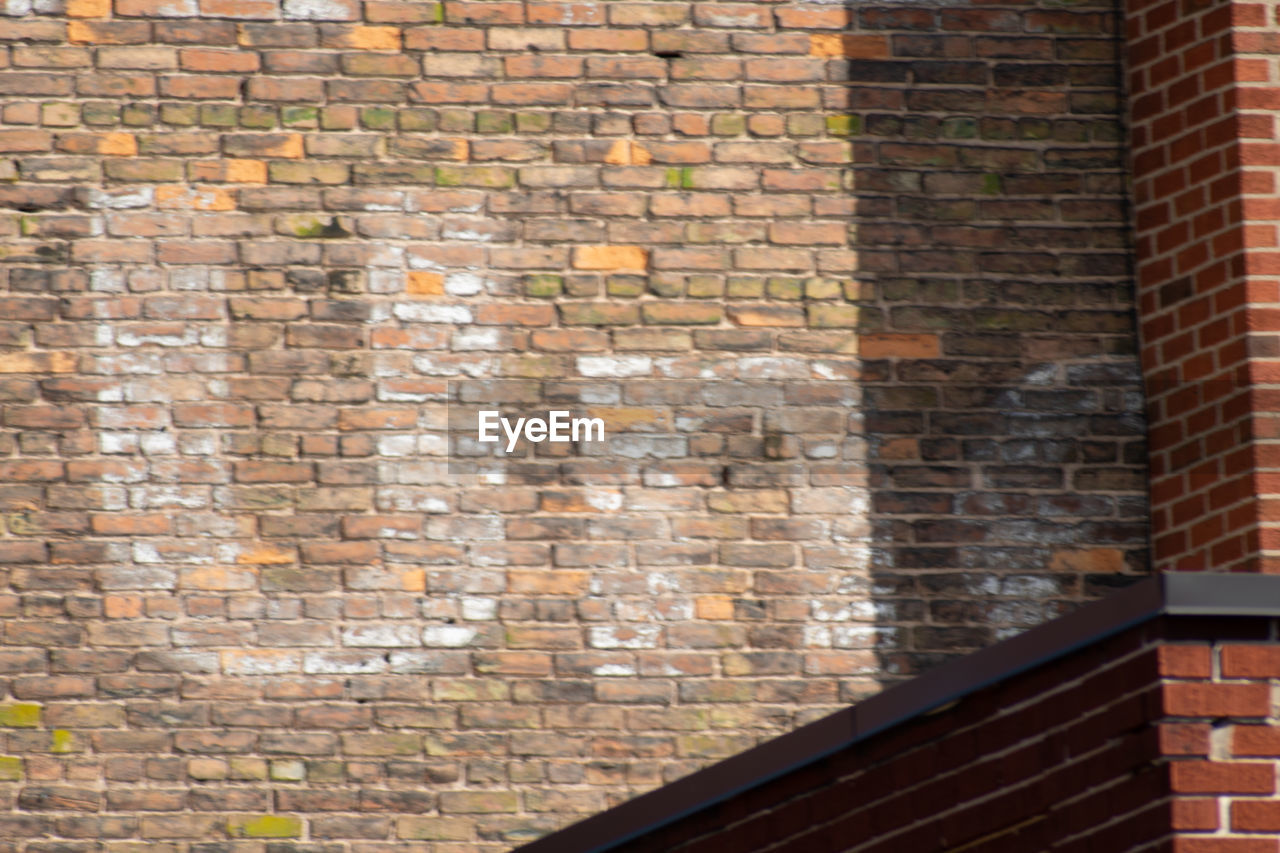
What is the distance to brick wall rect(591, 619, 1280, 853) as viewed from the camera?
120 inches

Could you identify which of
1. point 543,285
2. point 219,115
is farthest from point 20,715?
point 543,285

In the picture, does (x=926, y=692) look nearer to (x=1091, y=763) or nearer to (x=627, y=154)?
(x=1091, y=763)

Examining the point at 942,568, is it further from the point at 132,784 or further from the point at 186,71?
the point at 186,71

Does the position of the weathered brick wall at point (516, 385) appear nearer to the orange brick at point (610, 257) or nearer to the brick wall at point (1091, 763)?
the orange brick at point (610, 257)

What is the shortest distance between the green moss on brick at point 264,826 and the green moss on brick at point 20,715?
0.72 m

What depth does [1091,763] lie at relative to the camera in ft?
10.5

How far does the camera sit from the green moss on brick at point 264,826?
4.74 metres

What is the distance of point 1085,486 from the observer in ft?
16.6

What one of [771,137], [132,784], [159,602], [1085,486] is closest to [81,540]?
[159,602]

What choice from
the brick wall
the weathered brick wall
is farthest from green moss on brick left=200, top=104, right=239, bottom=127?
the brick wall

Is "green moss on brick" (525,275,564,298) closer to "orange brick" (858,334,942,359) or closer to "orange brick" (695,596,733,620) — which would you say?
"orange brick" (858,334,942,359)

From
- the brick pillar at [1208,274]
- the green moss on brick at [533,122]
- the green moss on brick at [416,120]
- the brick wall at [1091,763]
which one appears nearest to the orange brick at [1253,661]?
the brick wall at [1091,763]

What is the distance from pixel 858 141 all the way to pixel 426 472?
1938 mm

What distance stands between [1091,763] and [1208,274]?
2199mm
